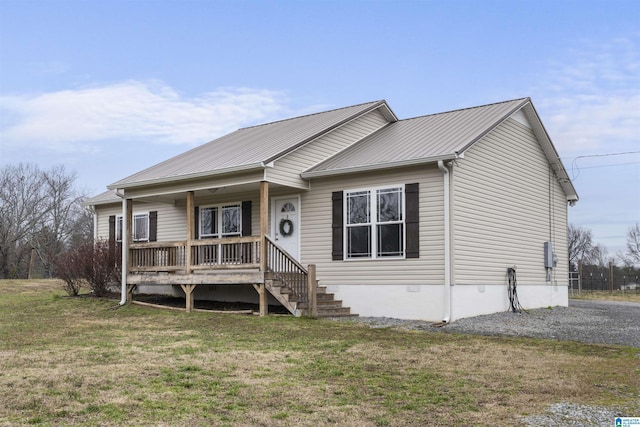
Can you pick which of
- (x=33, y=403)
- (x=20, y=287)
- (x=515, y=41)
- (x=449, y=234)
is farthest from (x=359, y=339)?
(x=20, y=287)

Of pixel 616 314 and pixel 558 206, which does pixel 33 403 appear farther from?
pixel 558 206

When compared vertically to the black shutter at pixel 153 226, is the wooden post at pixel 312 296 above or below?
below

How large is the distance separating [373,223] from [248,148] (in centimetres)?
429

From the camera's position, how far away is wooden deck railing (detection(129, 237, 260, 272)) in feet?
50.4

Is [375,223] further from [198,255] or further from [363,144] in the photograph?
[198,255]

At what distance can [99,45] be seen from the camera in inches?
661

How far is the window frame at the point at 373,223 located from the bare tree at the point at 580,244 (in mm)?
42441

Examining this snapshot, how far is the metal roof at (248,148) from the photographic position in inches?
616

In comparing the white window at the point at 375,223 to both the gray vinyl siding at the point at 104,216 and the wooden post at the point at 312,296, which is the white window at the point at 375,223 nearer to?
the wooden post at the point at 312,296

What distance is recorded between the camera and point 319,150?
16.5 meters

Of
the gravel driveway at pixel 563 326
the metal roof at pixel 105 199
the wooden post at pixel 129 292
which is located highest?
the metal roof at pixel 105 199

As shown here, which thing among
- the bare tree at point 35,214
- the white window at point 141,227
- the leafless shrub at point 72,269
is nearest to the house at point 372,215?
the white window at point 141,227

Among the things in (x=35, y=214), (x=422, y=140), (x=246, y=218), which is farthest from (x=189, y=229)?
(x=35, y=214)

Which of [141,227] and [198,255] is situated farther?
[141,227]
